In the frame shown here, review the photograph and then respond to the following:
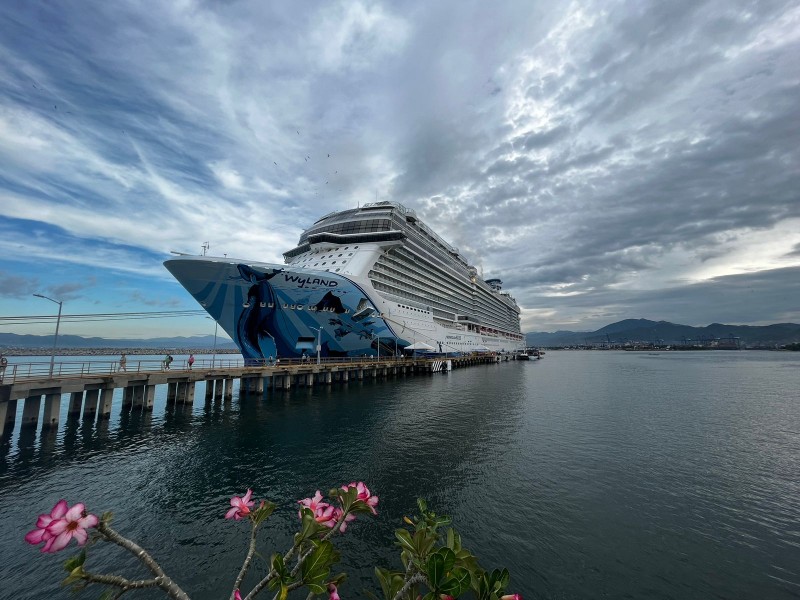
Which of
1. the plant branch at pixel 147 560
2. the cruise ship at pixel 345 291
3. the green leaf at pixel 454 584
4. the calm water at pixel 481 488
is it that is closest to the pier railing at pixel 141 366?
the cruise ship at pixel 345 291

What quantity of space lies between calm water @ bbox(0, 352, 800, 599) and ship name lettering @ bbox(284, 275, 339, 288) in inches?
469

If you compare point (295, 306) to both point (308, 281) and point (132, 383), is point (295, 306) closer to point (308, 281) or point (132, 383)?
point (308, 281)

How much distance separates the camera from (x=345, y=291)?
3422cm

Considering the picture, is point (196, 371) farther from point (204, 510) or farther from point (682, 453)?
point (682, 453)

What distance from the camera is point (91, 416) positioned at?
2066cm

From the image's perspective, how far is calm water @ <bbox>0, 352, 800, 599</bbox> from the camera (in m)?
8.02

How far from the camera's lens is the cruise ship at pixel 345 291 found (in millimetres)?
29422

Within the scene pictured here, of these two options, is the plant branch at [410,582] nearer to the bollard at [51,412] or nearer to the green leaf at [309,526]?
the green leaf at [309,526]

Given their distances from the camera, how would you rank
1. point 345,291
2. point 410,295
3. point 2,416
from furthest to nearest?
point 410,295, point 345,291, point 2,416

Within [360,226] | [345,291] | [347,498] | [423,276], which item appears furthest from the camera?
[423,276]

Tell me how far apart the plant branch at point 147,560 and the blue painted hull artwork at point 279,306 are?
2751 cm

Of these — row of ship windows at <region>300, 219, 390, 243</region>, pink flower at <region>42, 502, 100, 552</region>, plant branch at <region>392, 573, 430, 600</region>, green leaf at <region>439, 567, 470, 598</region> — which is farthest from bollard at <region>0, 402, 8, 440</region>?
row of ship windows at <region>300, 219, 390, 243</region>

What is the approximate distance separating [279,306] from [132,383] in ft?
39.5

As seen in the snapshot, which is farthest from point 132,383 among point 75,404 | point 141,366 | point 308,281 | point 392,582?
point 392,582
